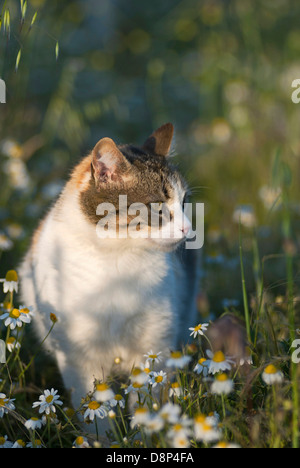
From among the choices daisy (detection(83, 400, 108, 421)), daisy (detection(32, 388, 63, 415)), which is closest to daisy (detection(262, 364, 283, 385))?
daisy (detection(83, 400, 108, 421))

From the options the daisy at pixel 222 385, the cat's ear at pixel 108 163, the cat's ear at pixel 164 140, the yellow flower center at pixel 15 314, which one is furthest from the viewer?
the cat's ear at pixel 164 140

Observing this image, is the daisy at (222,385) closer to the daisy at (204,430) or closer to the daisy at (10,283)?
the daisy at (204,430)

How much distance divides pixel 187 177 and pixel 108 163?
0.65 metres

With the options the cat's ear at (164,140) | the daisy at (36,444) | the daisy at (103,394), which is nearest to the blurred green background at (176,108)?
the cat's ear at (164,140)

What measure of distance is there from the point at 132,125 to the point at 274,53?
2100mm

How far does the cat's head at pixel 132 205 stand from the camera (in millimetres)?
2014

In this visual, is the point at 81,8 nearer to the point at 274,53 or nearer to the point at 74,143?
the point at 274,53

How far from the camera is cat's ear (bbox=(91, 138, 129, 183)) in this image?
6.26 ft

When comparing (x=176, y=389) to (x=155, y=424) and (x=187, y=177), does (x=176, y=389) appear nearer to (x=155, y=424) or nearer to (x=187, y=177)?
(x=155, y=424)

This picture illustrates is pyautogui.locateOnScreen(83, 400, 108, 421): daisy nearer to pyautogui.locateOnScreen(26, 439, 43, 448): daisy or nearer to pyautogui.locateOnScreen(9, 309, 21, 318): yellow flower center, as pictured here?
pyautogui.locateOnScreen(26, 439, 43, 448): daisy

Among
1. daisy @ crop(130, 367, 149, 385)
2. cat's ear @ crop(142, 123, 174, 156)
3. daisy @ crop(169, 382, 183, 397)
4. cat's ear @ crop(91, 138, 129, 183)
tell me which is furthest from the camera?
cat's ear @ crop(142, 123, 174, 156)

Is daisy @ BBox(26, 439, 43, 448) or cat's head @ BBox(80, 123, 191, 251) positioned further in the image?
cat's head @ BBox(80, 123, 191, 251)

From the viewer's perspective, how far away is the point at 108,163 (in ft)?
6.53
